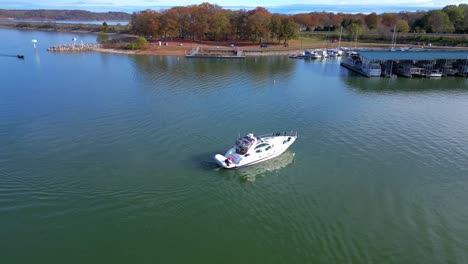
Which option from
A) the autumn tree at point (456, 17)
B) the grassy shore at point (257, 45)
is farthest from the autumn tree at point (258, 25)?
the autumn tree at point (456, 17)

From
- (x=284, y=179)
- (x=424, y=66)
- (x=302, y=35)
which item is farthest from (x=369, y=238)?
(x=302, y=35)

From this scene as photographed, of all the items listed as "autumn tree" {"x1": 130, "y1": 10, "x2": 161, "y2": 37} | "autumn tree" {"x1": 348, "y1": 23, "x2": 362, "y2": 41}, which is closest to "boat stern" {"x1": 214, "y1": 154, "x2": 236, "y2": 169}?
"autumn tree" {"x1": 130, "y1": 10, "x2": 161, "y2": 37}

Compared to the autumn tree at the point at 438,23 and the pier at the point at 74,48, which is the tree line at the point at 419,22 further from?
the pier at the point at 74,48

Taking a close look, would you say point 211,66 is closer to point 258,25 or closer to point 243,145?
point 258,25

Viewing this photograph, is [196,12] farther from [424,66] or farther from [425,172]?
[425,172]

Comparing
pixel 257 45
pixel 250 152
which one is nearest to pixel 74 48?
pixel 257 45

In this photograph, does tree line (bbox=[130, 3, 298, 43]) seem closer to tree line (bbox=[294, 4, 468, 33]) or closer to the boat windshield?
tree line (bbox=[294, 4, 468, 33])
